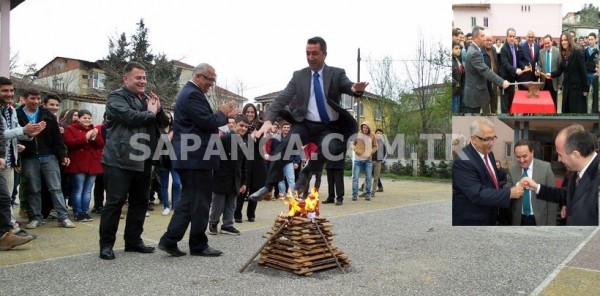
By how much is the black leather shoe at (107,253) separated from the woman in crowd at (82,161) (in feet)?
9.01

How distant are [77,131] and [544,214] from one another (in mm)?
7061

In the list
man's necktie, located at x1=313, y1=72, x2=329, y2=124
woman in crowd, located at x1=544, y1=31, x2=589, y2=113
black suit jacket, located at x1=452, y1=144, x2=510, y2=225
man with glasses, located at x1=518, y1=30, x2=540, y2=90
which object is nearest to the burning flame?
man's necktie, located at x1=313, y1=72, x2=329, y2=124

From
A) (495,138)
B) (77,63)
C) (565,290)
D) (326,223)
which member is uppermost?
(77,63)

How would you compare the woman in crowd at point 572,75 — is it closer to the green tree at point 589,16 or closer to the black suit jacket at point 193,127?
the green tree at point 589,16

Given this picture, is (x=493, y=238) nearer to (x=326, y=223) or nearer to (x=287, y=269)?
(x=326, y=223)

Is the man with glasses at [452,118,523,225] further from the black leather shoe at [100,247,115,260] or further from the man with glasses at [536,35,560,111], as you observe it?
the black leather shoe at [100,247,115,260]

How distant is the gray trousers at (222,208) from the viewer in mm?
7262

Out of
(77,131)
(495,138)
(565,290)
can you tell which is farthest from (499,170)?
(77,131)

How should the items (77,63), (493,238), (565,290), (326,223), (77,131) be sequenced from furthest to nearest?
(77,63), (77,131), (493,238), (326,223), (565,290)

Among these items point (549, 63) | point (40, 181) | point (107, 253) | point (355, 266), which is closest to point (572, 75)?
point (549, 63)

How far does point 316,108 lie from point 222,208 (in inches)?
118

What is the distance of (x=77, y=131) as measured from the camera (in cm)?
821

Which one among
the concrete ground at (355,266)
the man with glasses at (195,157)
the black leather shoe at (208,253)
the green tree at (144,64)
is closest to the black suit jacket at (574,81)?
the concrete ground at (355,266)

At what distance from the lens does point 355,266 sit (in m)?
5.51
